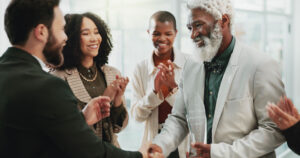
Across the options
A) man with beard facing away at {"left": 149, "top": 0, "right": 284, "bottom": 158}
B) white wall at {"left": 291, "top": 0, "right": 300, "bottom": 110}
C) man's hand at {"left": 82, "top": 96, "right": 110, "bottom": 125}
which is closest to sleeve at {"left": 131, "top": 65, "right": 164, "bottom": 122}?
man with beard facing away at {"left": 149, "top": 0, "right": 284, "bottom": 158}

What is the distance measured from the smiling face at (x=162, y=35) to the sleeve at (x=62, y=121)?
1348 millimetres

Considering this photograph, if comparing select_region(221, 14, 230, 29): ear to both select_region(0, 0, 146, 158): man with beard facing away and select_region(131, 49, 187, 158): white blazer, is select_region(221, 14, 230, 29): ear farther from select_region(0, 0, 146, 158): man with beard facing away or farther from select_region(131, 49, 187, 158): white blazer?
select_region(0, 0, 146, 158): man with beard facing away

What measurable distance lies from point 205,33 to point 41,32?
3.09 feet

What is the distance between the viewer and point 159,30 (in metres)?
2.60

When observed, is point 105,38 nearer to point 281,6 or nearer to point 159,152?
point 159,152

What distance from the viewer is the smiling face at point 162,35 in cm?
260

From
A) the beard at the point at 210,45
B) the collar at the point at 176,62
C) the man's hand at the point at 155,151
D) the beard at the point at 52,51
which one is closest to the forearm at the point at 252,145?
the man's hand at the point at 155,151

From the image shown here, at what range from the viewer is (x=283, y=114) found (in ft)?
4.88

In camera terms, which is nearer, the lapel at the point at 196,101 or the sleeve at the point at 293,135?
the sleeve at the point at 293,135

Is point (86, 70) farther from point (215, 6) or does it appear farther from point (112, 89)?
point (215, 6)

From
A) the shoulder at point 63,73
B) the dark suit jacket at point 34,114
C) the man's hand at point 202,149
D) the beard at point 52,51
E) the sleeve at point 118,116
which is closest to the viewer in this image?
the dark suit jacket at point 34,114

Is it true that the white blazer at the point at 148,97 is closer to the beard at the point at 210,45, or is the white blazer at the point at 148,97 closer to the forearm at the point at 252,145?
the beard at the point at 210,45

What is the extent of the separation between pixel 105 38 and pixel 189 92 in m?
0.92

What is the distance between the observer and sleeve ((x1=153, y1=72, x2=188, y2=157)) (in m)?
1.97
